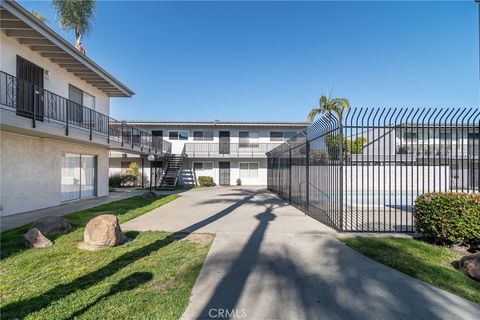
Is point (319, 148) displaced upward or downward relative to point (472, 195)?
upward

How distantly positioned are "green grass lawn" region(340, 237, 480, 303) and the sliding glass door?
11.6 m

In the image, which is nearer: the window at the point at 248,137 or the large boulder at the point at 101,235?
the large boulder at the point at 101,235

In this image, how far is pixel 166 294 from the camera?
3.62 meters

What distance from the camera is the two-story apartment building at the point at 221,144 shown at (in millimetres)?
26438

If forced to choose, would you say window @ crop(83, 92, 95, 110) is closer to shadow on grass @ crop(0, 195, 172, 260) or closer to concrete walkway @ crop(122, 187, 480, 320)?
shadow on grass @ crop(0, 195, 172, 260)

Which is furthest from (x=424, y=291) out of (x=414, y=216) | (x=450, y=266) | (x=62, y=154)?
(x=62, y=154)

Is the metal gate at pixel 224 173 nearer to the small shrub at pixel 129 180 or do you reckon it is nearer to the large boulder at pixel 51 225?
the small shrub at pixel 129 180

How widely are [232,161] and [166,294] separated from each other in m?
23.7

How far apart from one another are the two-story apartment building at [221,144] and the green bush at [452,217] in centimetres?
2053

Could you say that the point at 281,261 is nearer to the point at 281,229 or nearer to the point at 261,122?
the point at 281,229

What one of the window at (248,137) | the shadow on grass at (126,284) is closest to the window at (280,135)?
the window at (248,137)

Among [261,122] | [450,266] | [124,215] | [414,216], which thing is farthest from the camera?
[261,122]

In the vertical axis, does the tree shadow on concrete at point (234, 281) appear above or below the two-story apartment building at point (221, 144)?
below

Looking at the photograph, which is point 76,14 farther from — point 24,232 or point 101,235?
point 101,235
